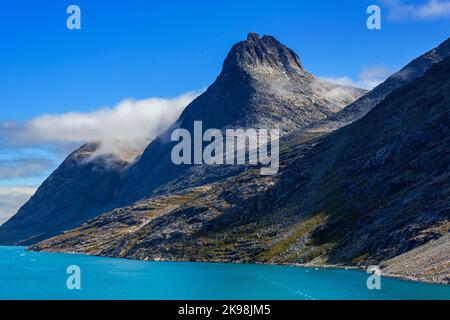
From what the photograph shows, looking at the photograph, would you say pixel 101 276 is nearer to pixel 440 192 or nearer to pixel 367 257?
pixel 367 257
